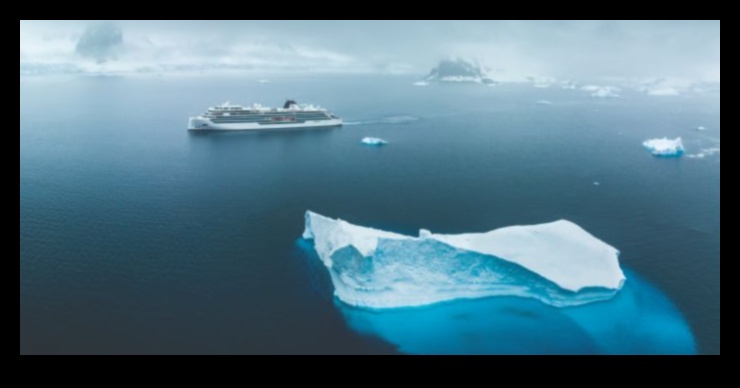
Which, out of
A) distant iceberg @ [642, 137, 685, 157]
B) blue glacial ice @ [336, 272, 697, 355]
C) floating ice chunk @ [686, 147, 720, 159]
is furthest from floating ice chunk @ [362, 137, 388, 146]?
blue glacial ice @ [336, 272, 697, 355]

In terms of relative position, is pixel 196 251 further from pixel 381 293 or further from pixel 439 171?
pixel 439 171

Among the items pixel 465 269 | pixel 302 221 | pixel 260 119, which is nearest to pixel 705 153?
pixel 465 269

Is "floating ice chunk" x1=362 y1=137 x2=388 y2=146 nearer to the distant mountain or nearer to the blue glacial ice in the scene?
the blue glacial ice

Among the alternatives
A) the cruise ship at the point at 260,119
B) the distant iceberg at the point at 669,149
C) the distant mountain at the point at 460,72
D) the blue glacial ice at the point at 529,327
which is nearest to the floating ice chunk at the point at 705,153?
the distant iceberg at the point at 669,149

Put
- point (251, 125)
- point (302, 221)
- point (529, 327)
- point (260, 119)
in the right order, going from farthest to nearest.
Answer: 1. point (260, 119)
2. point (251, 125)
3. point (302, 221)
4. point (529, 327)

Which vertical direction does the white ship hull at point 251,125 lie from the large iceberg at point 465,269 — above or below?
above

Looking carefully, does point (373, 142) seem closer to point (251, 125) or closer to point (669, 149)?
point (251, 125)

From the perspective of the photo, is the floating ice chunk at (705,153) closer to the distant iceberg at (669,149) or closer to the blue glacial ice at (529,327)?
the distant iceberg at (669,149)

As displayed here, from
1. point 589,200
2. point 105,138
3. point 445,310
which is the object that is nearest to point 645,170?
point 589,200
